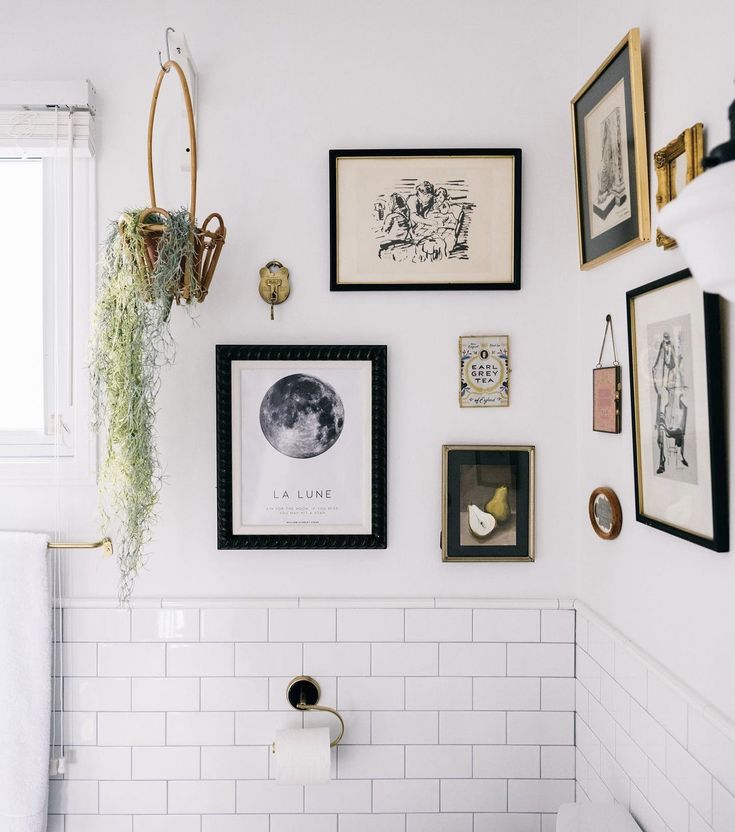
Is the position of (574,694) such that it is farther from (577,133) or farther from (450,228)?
(577,133)

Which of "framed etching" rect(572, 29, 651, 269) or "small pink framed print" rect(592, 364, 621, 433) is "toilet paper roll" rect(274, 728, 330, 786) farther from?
"framed etching" rect(572, 29, 651, 269)

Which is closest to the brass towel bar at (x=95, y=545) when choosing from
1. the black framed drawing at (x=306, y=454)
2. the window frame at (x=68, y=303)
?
the window frame at (x=68, y=303)

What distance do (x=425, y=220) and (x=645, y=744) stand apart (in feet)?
3.92

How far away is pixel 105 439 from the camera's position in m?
1.55

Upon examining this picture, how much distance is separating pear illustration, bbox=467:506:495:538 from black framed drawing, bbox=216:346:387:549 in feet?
0.69

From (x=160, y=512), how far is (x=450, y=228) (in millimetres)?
975

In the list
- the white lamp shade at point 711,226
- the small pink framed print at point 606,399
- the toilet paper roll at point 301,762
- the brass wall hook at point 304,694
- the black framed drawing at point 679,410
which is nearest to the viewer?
the white lamp shade at point 711,226

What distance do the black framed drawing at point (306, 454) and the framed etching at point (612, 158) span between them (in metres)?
0.55

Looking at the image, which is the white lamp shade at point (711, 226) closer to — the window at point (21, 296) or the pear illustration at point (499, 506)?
the pear illustration at point (499, 506)

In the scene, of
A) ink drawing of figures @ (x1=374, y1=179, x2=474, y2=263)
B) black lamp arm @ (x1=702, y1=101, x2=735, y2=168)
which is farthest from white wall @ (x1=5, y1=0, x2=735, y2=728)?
black lamp arm @ (x1=702, y1=101, x2=735, y2=168)

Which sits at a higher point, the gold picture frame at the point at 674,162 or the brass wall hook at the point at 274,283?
the gold picture frame at the point at 674,162

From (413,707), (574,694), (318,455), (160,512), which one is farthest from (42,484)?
(574,694)

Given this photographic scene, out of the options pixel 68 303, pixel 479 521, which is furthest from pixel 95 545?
pixel 479 521

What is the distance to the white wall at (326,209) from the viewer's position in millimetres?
→ 1527
